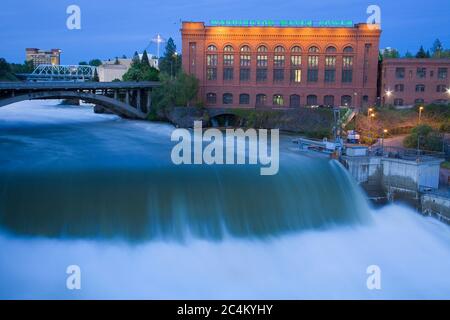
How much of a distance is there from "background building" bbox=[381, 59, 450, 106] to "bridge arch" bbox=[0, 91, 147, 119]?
87.0 feet

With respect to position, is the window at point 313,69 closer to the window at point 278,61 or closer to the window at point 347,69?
the window at point 347,69

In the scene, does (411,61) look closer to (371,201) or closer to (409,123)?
(409,123)

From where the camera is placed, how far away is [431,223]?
2438cm

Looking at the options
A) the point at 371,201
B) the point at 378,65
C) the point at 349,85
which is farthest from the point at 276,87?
the point at 371,201

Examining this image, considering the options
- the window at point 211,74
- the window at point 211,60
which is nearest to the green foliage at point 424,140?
the window at point 211,74

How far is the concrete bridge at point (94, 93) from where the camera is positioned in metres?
42.8

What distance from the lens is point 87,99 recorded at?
168 ft

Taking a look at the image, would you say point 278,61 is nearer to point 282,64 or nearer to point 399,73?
point 282,64

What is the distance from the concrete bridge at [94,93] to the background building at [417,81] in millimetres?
25313

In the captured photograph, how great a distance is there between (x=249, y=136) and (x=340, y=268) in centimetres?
2526

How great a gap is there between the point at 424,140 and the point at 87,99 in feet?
106

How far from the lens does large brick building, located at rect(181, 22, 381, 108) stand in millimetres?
53438

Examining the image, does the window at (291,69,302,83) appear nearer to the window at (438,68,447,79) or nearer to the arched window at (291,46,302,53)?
the arched window at (291,46,302,53)

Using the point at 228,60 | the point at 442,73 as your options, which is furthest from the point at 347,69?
the point at 228,60
